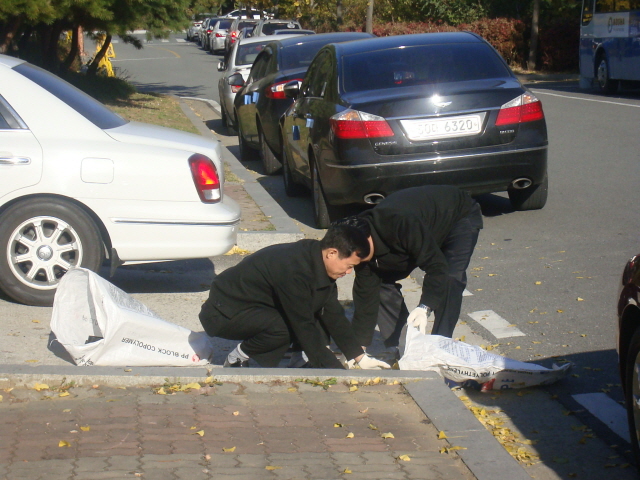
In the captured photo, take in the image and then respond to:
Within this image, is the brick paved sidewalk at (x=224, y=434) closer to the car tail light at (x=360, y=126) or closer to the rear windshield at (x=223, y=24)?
the car tail light at (x=360, y=126)

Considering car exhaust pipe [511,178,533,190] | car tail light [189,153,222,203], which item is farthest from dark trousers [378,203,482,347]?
car exhaust pipe [511,178,533,190]

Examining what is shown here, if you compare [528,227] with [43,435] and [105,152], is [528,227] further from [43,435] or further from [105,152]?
[43,435]

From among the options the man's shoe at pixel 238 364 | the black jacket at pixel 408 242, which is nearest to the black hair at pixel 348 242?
the black jacket at pixel 408 242

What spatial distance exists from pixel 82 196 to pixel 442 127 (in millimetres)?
3077

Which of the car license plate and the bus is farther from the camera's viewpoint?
the bus

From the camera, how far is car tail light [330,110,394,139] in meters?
7.25

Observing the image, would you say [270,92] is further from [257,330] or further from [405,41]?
[257,330]

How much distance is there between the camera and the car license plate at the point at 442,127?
7.25 m

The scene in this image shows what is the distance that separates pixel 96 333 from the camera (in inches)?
185

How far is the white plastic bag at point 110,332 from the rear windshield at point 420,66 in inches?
144

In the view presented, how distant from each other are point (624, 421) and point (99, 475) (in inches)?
95.6

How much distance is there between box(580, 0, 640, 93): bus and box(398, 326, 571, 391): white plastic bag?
16442 millimetres

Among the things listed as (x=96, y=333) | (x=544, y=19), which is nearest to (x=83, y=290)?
(x=96, y=333)

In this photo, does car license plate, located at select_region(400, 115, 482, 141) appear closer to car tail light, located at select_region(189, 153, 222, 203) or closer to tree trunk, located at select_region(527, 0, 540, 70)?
car tail light, located at select_region(189, 153, 222, 203)
